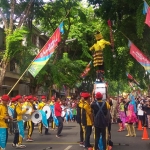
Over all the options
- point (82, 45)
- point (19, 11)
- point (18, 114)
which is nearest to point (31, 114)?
point (18, 114)

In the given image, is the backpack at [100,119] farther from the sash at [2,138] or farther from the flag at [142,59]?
the flag at [142,59]

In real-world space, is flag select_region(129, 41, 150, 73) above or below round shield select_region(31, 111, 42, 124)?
above

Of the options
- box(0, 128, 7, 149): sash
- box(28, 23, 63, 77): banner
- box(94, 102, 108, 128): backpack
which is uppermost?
box(28, 23, 63, 77): banner

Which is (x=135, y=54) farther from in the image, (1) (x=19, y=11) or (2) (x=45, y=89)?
(2) (x=45, y=89)

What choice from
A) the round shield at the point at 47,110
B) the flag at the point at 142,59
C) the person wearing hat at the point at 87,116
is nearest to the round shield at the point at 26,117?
the person wearing hat at the point at 87,116

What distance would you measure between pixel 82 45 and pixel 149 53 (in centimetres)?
1769

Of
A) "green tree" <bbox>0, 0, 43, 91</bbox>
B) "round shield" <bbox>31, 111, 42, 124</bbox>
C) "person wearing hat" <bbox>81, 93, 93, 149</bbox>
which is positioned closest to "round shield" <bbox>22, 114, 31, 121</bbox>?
"round shield" <bbox>31, 111, 42, 124</bbox>

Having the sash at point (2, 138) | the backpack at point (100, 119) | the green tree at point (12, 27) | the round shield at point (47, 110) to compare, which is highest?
Answer: the green tree at point (12, 27)

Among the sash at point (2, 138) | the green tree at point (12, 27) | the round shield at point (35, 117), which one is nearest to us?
the sash at point (2, 138)

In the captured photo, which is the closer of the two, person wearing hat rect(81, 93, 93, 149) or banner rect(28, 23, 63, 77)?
person wearing hat rect(81, 93, 93, 149)

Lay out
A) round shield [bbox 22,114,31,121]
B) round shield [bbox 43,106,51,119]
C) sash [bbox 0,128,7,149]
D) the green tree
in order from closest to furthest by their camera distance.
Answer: sash [bbox 0,128,7,149]
round shield [bbox 22,114,31,121]
round shield [bbox 43,106,51,119]
the green tree

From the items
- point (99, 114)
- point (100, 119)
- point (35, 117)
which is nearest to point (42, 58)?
point (35, 117)

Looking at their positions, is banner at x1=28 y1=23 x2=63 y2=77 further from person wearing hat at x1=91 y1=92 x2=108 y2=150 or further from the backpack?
the backpack

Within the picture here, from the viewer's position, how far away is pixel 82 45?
1489 inches
